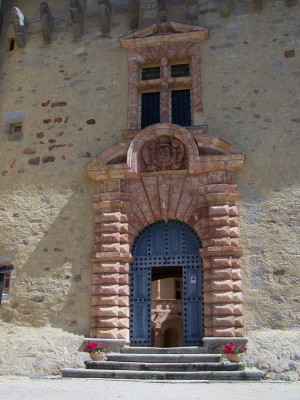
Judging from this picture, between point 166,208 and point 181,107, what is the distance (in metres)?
2.18

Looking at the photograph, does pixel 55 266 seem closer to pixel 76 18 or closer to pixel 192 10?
pixel 76 18

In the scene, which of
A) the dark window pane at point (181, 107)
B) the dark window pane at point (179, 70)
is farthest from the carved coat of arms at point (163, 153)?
the dark window pane at point (179, 70)

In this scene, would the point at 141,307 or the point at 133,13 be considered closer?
the point at 141,307

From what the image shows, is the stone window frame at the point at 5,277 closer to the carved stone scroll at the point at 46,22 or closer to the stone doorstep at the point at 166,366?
the stone doorstep at the point at 166,366

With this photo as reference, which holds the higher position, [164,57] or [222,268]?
[164,57]

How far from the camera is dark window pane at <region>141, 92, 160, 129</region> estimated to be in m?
9.80

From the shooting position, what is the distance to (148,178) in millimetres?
9086

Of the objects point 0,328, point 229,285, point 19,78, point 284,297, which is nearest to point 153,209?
point 229,285

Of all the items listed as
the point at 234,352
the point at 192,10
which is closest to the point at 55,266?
the point at 234,352

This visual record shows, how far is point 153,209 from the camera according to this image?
8.95 meters

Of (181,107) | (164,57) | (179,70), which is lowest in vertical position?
(181,107)

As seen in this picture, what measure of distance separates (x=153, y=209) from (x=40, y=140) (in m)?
2.78

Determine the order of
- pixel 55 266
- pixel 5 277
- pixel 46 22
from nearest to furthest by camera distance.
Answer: pixel 55 266 < pixel 5 277 < pixel 46 22

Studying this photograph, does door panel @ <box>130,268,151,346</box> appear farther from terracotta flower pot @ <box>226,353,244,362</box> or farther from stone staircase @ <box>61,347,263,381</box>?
terracotta flower pot @ <box>226,353,244,362</box>
